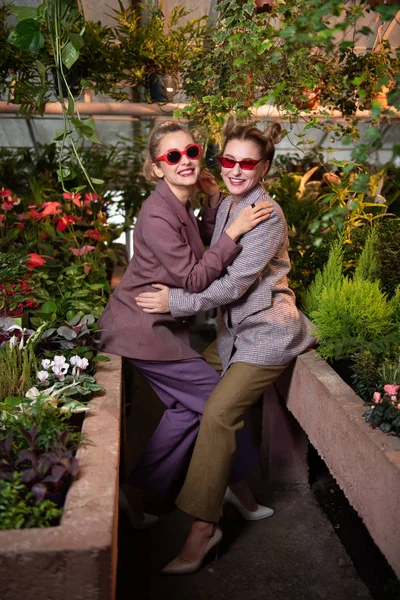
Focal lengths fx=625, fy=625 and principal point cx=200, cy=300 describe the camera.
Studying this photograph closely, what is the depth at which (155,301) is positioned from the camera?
9.34 feet

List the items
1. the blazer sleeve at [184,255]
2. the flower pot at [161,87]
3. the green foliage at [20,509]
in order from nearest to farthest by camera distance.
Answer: the green foliage at [20,509] < the blazer sleeve at [184,255] < the flower pot at [161,87]

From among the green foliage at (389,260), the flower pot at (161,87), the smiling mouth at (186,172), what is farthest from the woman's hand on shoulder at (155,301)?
the flower pot at (161,87)

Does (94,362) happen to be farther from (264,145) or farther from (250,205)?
(264,145)

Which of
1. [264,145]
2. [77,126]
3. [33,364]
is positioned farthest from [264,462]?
[77,126]

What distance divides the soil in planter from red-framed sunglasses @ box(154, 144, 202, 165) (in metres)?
1.92

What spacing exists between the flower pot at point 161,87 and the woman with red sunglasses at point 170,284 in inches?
66.0

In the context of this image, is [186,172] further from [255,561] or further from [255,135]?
[255,561]

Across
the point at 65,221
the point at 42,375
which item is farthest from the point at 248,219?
the point at 65,221

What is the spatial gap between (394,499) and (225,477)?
895mm

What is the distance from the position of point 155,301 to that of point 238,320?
1.30 feet

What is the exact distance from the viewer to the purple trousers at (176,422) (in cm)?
298

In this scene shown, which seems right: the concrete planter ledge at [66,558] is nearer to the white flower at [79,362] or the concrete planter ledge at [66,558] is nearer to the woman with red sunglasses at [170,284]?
the white flower at [79,362]

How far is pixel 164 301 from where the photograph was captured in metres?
2.84

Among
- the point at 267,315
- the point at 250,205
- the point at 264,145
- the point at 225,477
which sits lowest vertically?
the point at 225,477
